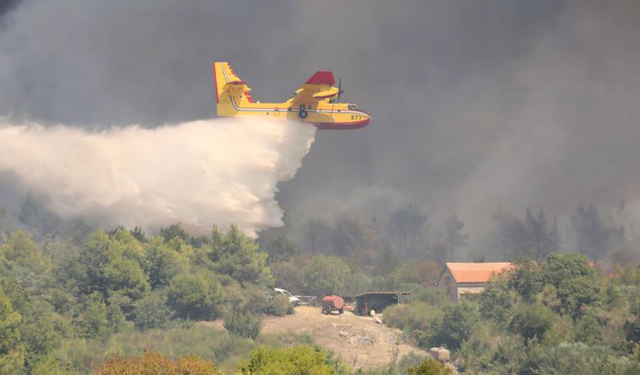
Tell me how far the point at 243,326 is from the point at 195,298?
24.9 ft

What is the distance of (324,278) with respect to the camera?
11306 centimetres

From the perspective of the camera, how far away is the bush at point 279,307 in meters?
90.2

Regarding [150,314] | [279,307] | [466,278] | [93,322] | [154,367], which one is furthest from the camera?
[466,278]

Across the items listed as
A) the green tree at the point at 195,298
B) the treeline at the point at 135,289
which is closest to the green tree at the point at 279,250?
the treeline at the point at 135,289

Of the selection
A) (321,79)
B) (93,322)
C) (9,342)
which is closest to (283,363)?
(9,342)

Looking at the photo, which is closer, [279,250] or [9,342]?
[9,342]

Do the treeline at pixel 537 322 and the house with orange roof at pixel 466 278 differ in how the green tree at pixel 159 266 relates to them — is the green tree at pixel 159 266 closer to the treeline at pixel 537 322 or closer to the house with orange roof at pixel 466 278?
the treeline at pixel 537 322

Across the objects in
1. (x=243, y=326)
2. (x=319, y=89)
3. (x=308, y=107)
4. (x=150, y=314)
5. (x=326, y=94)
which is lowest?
(x=243, y=326)

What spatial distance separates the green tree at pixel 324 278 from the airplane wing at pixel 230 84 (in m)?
38.9

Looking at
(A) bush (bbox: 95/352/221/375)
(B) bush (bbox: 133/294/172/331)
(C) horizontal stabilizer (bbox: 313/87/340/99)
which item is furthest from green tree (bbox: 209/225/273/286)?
(A) bush (bbox: 95/352/221/375)

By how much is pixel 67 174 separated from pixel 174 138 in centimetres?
1250

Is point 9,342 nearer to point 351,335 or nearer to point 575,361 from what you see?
point 351,335

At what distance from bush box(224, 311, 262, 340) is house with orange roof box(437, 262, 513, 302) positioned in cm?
2511

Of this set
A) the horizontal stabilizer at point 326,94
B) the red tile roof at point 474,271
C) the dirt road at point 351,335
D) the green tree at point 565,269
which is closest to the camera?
the horizontal stabilizer at point 326,94
